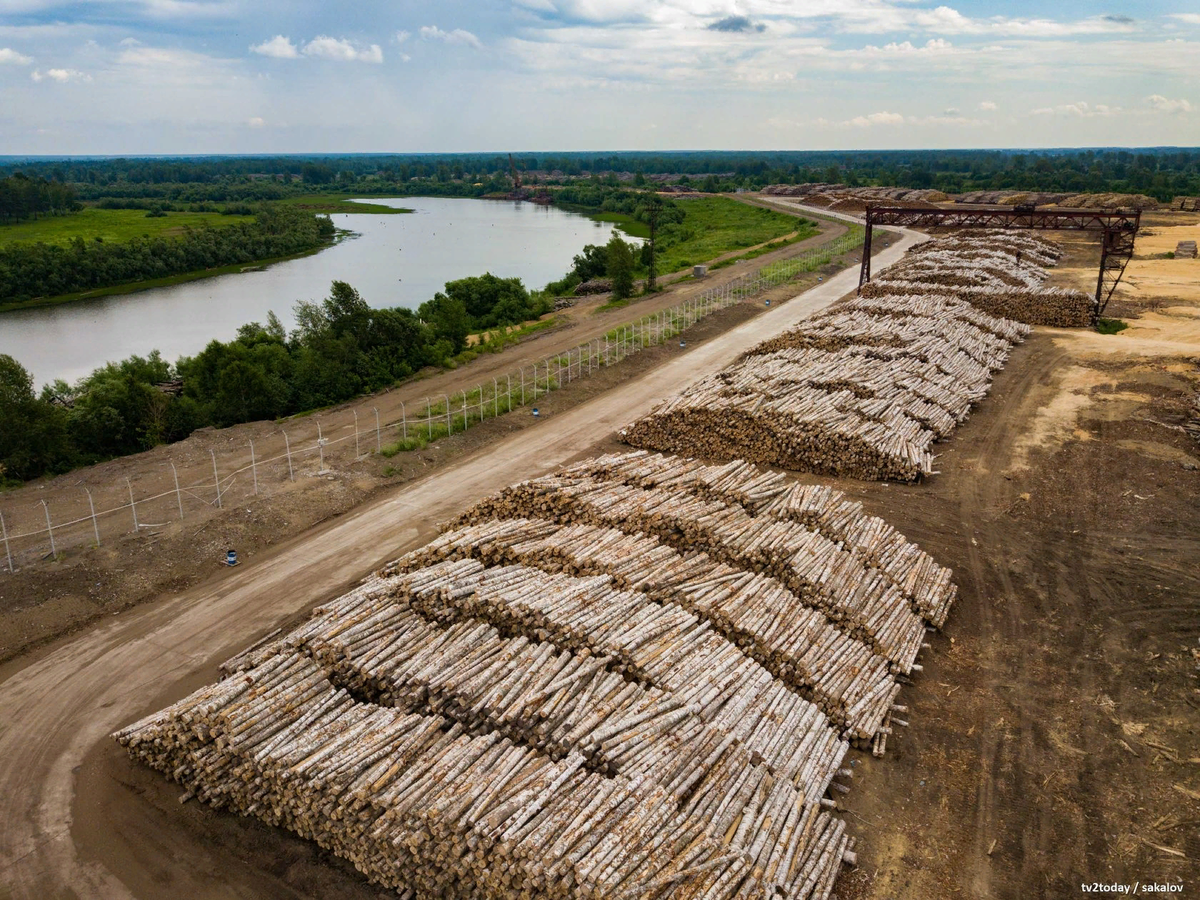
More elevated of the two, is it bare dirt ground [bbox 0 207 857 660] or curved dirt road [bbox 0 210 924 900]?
bare dirt ground [bbox 0 207 857 660]

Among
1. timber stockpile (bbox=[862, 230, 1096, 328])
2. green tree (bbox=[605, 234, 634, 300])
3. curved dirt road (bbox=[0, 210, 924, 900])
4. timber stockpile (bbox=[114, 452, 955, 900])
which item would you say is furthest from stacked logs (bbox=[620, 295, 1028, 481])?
green tree (bbox=[605, 234, 634, 300])

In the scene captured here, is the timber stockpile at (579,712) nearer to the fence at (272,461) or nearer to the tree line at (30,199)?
the fence at (272,461)

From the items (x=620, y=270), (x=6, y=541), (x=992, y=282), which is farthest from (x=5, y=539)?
(x=992, y=282)

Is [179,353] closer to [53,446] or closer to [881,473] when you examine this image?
[53,446]

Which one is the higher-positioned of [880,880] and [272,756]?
[272,756]

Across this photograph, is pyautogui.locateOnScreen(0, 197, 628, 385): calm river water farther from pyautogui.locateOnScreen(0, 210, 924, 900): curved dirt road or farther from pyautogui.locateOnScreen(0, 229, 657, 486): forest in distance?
pyautogui.locateOnScreen(0, 210, 924, 900): curved dirt road

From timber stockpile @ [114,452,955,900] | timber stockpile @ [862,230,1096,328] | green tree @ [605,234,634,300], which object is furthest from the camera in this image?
green tree @ [605,234,634,300]

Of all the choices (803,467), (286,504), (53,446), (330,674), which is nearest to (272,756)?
(330,674)
